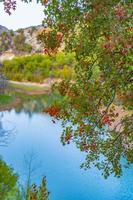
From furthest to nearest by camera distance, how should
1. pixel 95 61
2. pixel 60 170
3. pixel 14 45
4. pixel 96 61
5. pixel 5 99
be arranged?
pixel 14 45, pixel 5 99, pixel 60 170, pixel 96 61, pixel 95 61

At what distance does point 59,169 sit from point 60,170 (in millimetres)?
233

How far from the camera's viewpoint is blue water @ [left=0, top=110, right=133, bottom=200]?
2928 cm

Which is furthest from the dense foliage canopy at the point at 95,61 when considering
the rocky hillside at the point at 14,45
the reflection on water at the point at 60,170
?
the rocky hillside at the point at 14,45

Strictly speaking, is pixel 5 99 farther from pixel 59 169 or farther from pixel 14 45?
pixel 14 45

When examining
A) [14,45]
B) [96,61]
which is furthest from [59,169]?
[14,45]

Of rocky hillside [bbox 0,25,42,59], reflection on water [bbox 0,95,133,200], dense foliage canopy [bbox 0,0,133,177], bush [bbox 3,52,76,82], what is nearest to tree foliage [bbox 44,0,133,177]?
dense foliage canopy [bbox 0,0,133,177]

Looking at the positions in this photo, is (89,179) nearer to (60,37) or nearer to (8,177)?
(8,177)

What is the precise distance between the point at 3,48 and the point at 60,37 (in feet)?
Answer: 481

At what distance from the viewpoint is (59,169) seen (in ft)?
113

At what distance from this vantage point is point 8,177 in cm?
2273

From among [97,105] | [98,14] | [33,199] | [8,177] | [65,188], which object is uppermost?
[98,14]

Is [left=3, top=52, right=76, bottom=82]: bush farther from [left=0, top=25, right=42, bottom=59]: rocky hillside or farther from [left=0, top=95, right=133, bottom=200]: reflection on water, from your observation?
[left=0, top=95, right=133, bottom=200]: reflection on water

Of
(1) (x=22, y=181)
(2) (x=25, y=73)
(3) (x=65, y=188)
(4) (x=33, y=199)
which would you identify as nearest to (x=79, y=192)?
(3) (x=65, y=188)

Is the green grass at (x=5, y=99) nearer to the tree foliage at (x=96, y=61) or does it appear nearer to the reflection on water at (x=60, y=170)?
the reflection on water at (x=60, y=170)
